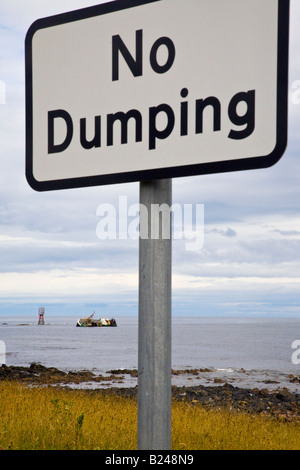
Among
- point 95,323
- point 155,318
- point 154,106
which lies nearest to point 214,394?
point 155,318

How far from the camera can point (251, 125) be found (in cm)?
203

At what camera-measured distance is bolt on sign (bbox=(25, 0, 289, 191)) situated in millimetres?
2021

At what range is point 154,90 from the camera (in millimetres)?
2271

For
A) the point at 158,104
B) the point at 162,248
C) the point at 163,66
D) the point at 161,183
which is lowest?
the point at 162,248

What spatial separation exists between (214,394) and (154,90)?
19.4m

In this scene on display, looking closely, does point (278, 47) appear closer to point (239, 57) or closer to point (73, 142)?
point (239, 57)

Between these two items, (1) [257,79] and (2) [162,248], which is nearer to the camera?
(1) [257,79]

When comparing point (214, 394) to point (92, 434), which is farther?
point (214, 394)

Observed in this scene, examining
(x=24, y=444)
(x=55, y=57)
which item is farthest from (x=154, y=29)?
(x=24, y=444)

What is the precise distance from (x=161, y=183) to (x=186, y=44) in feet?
2.03

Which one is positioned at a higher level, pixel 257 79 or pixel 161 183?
pixel 257 79

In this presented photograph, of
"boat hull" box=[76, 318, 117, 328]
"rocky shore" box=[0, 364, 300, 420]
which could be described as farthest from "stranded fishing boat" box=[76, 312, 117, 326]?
"rocky shore" box=[0, 364, 300, 420]

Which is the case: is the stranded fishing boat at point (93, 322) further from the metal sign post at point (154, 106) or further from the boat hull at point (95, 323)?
the metal sign post at point (154, 106)

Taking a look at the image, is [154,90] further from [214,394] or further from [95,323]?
[95,323]
